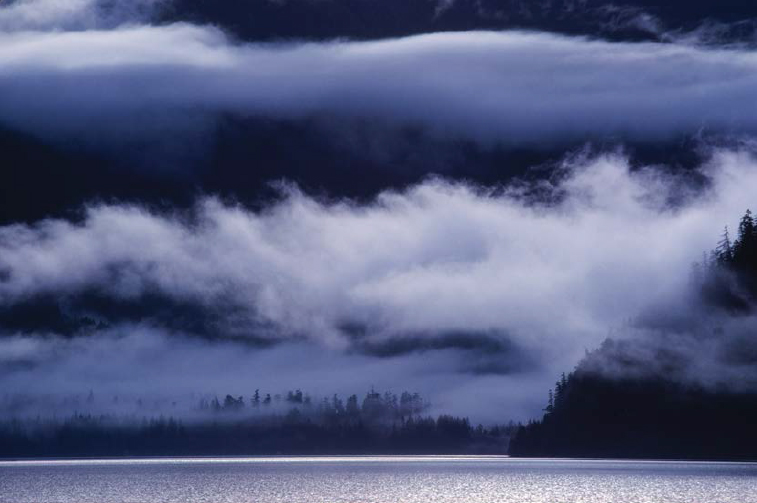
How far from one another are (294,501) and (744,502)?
8495 centimetres

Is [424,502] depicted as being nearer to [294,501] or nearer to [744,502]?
[294,501]

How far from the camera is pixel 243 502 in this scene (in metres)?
200

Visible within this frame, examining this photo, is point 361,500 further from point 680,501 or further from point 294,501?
point 680,501

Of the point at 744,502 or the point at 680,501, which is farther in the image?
the point at 680,501

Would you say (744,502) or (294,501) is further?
(294,501)

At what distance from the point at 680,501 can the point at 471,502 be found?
40.3 metres

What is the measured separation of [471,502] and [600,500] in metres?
25.6

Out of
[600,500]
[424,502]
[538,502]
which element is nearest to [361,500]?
[424,502]

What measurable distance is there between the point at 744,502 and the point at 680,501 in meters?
18.9

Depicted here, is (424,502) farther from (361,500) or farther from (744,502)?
(744,502)

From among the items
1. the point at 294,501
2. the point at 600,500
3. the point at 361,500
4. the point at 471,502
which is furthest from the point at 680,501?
the point at 294,501

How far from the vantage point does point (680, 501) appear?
629 ft

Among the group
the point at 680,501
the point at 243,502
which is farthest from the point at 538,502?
the point at 243,502

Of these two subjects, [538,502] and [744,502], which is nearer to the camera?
[744,502]
